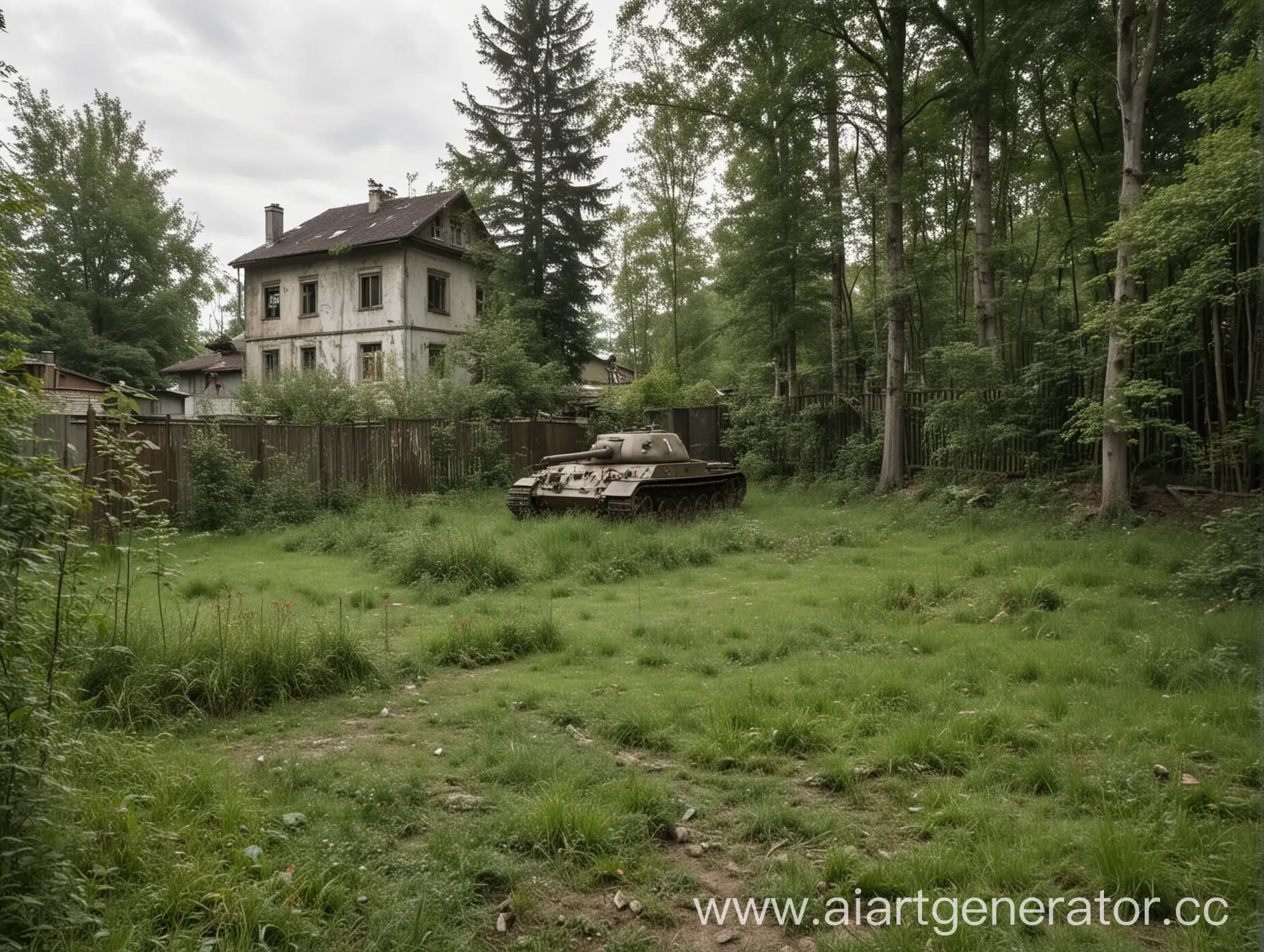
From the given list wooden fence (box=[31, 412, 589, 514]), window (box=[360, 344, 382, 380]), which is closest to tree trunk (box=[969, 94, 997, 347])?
wooden fence (box=[31, 412, 589, 514])

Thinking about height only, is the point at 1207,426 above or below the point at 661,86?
below

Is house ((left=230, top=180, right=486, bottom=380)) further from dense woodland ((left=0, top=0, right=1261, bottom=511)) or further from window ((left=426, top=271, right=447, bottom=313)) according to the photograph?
dense woodland ((left=0, top=0, right=1261, bottom=511))

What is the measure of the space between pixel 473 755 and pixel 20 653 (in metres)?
2.43

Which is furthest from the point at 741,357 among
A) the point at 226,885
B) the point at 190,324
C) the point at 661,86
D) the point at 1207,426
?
the point at 226,885

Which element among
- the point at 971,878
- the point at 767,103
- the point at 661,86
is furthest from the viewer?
the point at 661,86

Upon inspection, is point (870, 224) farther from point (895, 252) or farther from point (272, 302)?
point (272, 302)

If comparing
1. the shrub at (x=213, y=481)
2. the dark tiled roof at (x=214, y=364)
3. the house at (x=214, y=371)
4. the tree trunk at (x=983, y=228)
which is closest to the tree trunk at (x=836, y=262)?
the tree trunk at (x=983, y=228)

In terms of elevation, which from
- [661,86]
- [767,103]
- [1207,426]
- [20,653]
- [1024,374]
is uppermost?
[661,86]

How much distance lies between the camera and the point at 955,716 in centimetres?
507

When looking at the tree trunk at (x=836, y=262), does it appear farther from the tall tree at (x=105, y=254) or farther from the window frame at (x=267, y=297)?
the tall tree at (x=105, y=254)

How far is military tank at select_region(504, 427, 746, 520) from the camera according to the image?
14914mm

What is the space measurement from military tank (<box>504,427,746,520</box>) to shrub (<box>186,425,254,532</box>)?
512cm

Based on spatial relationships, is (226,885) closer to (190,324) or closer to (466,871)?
(466,871)

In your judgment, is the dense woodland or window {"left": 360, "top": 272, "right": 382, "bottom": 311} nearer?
the dense woodland
